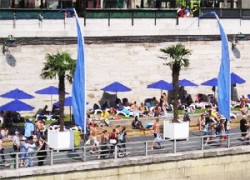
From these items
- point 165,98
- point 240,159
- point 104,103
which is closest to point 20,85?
point 104,103

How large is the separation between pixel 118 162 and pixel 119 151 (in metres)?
1.44

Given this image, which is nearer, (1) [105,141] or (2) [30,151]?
(2) [30,151]

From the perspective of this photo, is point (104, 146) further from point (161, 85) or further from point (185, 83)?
point (185, 83)

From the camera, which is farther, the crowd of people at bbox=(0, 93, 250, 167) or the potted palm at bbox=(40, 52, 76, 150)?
the potted palm at bbox=(40, 52, 76, 150)

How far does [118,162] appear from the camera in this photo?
1319 inches

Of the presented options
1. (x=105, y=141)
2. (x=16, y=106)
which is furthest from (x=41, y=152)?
(x=16, y=106)

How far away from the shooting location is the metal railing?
32.5 m

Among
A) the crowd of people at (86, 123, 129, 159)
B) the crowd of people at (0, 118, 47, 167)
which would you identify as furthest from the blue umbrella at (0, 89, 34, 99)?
the crowd of people at (86, 123, 129, 159)

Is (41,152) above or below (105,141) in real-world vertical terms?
below

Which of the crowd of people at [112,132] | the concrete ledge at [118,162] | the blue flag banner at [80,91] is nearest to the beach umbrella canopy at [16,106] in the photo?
the crowd of people at [112,132]

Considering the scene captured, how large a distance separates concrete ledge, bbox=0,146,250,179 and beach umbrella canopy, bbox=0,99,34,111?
8.41 metres

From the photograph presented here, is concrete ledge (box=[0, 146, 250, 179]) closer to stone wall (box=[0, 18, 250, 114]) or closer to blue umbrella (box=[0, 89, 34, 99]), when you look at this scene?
blue umbrella (box=[0, 89, 34, 99])

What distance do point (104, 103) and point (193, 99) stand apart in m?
6.26

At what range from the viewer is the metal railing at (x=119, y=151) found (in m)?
32.5
